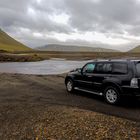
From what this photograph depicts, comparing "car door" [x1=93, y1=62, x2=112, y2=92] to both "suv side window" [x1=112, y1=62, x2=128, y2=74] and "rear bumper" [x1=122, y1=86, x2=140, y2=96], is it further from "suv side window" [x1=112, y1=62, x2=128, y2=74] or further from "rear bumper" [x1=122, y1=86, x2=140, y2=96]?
"rear bumper" [x1=122, y1=86, x2=140, y2=96]

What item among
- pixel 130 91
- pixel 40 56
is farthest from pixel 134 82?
pixel 40 56

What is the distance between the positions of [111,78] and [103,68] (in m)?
0.81

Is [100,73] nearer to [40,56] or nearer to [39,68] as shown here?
[39,68]

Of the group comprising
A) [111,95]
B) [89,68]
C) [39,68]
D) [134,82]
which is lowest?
[111,95]

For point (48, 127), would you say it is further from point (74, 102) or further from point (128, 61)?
point (128, 61)

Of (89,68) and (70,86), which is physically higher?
(89,68)

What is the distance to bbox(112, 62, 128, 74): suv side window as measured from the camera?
8.52m

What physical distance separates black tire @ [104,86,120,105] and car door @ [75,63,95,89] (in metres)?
1.12

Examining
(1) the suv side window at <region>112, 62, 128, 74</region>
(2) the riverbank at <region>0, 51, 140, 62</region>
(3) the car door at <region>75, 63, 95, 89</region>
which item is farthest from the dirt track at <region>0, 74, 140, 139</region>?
(2) the riverbank at <region>0, 51, 140, 62</region>

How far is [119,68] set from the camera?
878 cm

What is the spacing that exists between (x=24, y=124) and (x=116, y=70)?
4.13m

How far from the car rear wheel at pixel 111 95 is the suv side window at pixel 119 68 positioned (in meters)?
0.65

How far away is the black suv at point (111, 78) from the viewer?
8195 mm

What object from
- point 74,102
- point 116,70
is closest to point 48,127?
point 74,102
